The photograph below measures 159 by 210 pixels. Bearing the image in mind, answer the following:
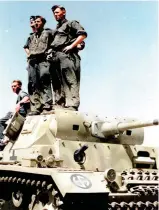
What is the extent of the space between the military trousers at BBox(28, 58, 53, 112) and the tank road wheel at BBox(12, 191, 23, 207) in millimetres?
2676

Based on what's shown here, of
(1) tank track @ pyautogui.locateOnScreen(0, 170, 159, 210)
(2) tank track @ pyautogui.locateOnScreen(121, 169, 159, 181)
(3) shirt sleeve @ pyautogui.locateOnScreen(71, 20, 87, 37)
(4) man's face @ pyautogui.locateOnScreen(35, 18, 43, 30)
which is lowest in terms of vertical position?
(1) tank track @ pyautogui.locateOnScreen(0, 170, 159, 210)

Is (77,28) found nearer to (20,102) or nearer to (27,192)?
(20,102)

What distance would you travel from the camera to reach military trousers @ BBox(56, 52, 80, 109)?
37.8ft

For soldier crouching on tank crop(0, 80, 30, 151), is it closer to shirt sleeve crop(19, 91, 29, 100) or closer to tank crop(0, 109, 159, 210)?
shirt sleeve crop(19, 91, 29, 100)

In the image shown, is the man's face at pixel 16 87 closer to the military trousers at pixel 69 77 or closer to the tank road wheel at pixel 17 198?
the military trousers at pixel 69 77

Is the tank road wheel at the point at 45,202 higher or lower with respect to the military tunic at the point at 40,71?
lower

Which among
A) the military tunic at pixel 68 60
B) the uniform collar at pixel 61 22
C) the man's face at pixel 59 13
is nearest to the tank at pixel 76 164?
the military tunic at pixel 68 60

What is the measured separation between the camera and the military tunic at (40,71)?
11.9m

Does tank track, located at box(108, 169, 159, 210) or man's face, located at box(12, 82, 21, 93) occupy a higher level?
man's face, located at box(12, 82, 21, 93)

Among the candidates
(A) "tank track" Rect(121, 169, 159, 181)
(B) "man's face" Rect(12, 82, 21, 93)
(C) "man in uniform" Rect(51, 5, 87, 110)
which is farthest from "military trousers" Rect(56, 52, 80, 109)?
(A) "tank track" Rect(121, 169, 159, 181)

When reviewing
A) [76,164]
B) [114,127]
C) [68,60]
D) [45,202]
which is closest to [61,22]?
[68,60]

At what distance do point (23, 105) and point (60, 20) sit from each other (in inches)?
98.0

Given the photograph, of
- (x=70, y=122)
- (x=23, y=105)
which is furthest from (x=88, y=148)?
(x=23, y=105)

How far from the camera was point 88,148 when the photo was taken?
34.4 feet
